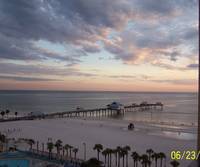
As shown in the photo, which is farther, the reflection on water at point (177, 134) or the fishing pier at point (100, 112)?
the fishing pier at point (100, 112)

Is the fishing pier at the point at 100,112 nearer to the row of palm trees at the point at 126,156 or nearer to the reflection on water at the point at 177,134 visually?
the reflection on water at the point at 177,134

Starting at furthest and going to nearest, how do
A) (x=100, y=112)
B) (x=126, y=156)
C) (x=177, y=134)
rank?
1. (x=100, y=112)
2. (x=177, y=134)
3. (x=126, y=156)

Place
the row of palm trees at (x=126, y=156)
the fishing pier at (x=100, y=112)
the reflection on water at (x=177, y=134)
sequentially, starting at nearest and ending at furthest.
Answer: the row of palm trees at (x=126, y=156), the reflection on water at (x=177, y=134), the fishing pier at (x=100, y=112)

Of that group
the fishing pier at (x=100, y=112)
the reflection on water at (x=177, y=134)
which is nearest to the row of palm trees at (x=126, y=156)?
the reflection on water at (x=177, y=134)

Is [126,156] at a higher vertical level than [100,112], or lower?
higher

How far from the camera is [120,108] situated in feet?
314

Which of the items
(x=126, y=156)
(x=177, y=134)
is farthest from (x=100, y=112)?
(x=126, y=156)

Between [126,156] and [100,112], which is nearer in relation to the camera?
[126,156]

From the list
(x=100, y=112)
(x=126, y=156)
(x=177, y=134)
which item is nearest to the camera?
(x=126, y=156)

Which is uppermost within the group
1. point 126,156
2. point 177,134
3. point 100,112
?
point 126,156

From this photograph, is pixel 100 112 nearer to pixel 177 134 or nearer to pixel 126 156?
pixel 177 134

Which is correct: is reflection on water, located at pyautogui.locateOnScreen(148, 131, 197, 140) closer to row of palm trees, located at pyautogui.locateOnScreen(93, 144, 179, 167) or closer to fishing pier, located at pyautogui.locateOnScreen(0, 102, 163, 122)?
row of palm trees, located at pyautogui.locateOnScreen(93, 144, 179, 167)

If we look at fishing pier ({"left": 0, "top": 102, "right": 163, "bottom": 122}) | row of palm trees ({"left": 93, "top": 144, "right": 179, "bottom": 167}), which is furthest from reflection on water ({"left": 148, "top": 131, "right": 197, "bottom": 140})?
fishing pier ({"left": 0, "top": 102, "right": 163, "bottom": 122})

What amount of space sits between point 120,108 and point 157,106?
2971cm
